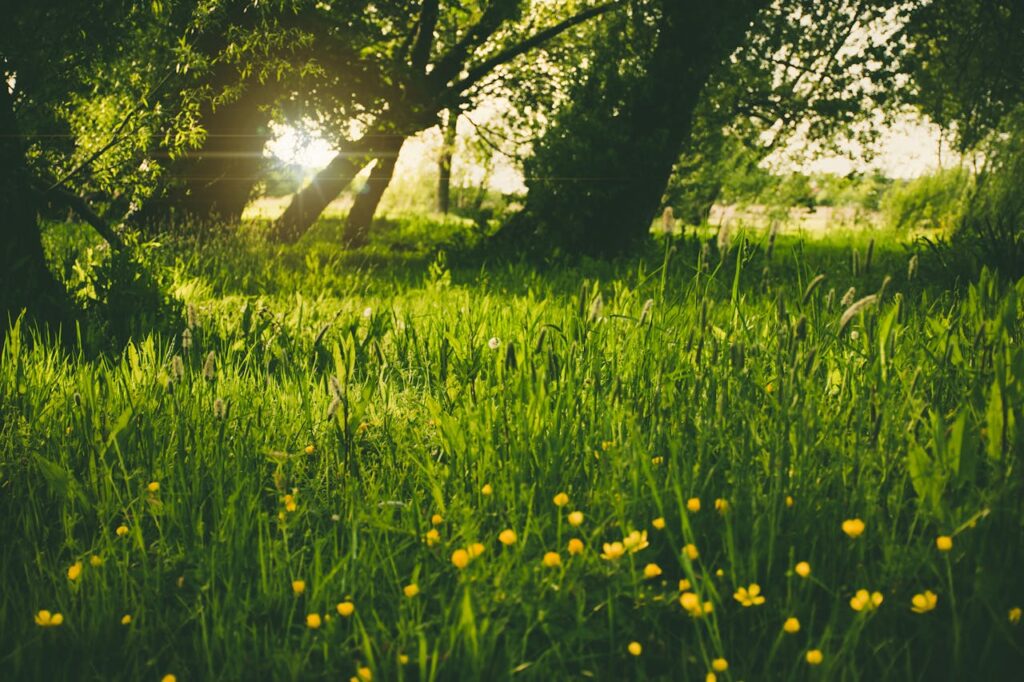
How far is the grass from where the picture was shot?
140cm

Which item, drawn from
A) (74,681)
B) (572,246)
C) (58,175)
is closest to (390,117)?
(572,246)

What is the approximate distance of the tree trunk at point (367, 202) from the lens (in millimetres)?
11570

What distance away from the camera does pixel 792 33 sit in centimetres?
940

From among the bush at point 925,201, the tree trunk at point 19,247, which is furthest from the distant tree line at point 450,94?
the bush at point 925,201

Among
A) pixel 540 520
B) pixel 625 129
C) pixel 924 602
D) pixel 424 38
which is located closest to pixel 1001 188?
pixel 625 129

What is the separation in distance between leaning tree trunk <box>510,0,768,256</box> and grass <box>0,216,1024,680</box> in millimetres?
5063

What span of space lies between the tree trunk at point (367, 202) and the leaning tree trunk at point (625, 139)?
4.63 m

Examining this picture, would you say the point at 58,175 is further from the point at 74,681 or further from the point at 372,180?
the point at 372,180

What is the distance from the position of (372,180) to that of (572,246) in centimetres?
537

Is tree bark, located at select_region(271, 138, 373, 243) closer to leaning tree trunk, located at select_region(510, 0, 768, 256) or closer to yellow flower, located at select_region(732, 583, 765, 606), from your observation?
leaning tree trunk, located at select_region(510, 0, 768, 256)

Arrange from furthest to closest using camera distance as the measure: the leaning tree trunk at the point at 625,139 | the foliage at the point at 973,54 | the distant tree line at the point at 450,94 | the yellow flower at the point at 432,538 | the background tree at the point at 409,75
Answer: the background tree at the point at 409,75
the foliage at the point at 973,54
the leaning tree trunk at the point at 625,139
the distant tree line at the point at 450,94
the yellow flower at the point at 432,538

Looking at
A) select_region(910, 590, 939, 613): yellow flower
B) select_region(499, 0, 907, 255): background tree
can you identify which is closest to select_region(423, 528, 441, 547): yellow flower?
select_region(910, 590, 939, 613): yellow flower

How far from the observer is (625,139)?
7285 millimetres

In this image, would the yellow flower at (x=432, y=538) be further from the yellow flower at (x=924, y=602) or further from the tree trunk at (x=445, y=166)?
the tree trunk at (x=445, y=166)
